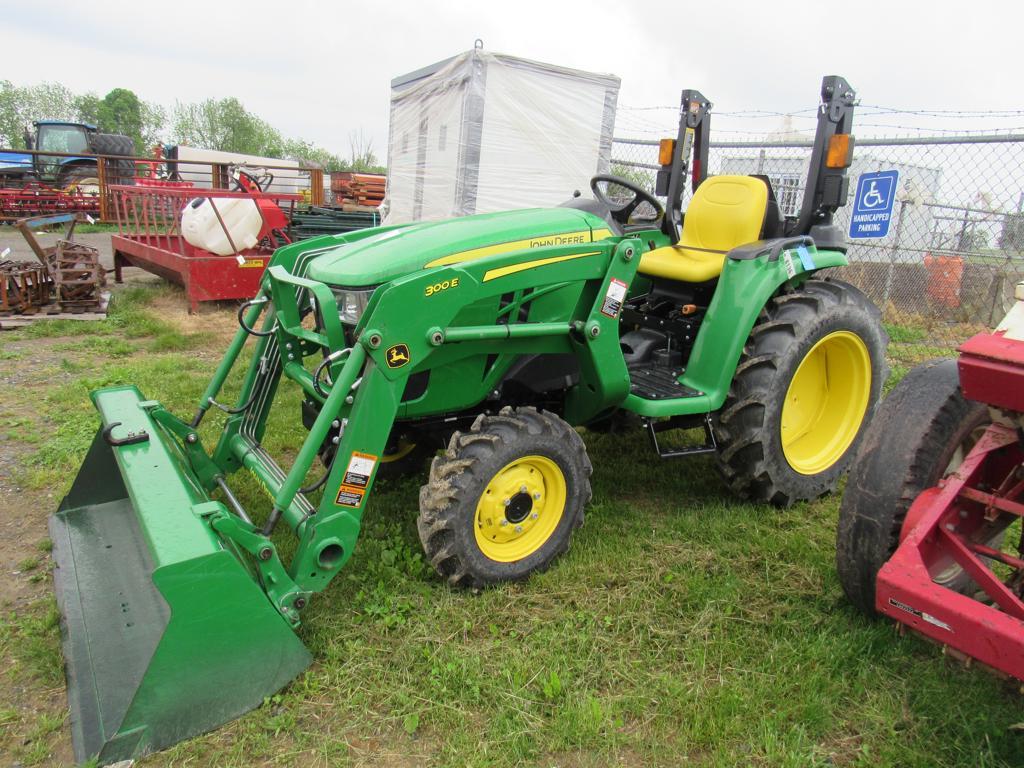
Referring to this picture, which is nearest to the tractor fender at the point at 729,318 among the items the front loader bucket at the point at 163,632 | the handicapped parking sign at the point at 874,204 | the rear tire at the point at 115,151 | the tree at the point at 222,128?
the front loader bucket at the point at 163,632

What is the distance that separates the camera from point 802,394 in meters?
3.91

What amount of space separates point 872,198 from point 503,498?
13.8 ft

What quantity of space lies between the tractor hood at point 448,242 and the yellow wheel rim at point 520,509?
870 mm

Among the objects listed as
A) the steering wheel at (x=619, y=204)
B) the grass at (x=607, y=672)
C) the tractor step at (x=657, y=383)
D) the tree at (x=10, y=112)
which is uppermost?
the tree at (x=10, y=112)

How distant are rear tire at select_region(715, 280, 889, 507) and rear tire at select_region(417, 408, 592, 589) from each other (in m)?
0.88

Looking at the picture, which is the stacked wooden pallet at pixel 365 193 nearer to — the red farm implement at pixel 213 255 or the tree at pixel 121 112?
the red farm implement at pixel 213 255

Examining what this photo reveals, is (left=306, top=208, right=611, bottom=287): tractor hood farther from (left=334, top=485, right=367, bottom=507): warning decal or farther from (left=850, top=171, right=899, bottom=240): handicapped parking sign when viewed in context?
(left=850, top=171, right=899, bottom=240): handicapped parking sign

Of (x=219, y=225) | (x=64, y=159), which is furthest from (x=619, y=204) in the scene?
(x=64, y=159)

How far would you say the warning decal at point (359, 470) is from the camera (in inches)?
101

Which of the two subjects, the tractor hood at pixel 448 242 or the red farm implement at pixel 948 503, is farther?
the tractor hood at pixel 448 242

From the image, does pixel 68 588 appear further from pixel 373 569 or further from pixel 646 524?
pixel 646 524

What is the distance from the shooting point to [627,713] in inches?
91.4

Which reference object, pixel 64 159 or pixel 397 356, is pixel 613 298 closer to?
pixel 397 356

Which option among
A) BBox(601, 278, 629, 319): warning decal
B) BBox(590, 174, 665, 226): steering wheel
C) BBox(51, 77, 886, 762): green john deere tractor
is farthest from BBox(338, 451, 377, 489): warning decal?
BBox(590, 174, 665, 226): steering wheel
